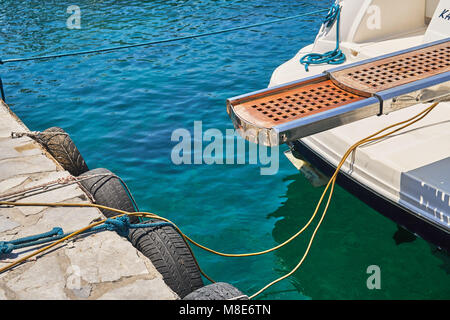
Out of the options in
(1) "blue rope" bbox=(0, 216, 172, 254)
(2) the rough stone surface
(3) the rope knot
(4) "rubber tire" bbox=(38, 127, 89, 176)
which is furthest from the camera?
(4) "rubber tire" bbox=(38, 127, 89, 176)

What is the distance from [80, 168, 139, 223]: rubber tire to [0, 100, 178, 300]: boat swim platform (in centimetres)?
26

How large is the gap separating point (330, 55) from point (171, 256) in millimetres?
3633

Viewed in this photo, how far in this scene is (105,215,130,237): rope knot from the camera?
4.11 metres

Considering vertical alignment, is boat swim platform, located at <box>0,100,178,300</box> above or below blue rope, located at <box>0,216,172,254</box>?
below

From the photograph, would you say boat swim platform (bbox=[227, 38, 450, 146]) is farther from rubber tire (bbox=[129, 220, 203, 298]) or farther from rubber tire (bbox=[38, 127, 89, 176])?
rubber tire (bbox=[38, 127, 89, 176])

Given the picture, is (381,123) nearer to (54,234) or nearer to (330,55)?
Result: (330,55)

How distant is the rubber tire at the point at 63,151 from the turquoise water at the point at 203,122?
0.92 metres

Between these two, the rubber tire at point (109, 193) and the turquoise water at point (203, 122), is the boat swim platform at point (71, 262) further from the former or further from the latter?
the turquoise water at point (203, 122)

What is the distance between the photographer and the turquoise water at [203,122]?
514 cm

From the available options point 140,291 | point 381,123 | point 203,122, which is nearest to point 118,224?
point 140,291

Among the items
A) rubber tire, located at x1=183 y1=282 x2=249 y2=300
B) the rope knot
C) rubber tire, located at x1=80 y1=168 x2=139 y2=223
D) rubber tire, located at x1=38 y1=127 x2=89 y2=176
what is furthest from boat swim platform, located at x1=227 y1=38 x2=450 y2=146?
rubber tire, located at x1=38 y1=127 x2=89 y2=176

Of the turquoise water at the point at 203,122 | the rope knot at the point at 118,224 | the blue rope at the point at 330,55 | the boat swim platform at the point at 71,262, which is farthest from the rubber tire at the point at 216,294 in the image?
the blue rope at the point at 330,55
